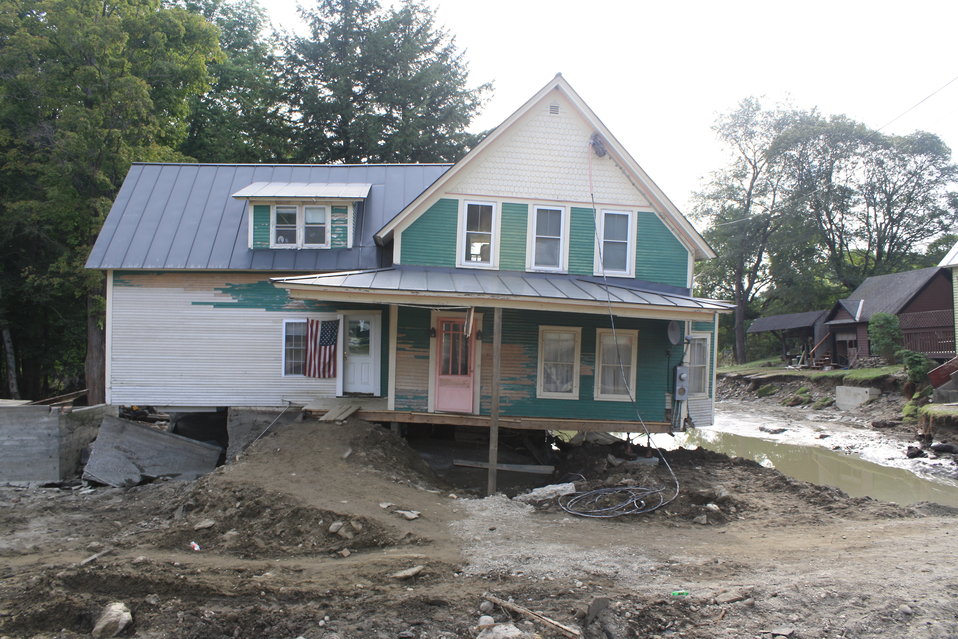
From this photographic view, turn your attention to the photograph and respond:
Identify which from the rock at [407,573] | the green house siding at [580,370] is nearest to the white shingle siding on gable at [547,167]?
the green house siding at [580,370]

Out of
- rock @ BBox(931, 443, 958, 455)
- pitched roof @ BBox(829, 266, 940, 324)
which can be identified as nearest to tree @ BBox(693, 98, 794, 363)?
pitched roof @ BBox(829, 266, 940, 324)

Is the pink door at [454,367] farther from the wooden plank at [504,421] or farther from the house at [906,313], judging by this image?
the house at [906,313]

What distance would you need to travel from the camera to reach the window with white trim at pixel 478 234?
45.5 ft

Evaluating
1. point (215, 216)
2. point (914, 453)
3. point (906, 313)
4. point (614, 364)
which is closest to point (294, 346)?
point (215, 216)

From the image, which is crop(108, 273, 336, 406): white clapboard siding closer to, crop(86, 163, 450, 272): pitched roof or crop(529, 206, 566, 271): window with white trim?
crop(86, 163, 450, 272): pitched roof

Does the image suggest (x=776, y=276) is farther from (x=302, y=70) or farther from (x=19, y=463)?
(x=19, y=463)

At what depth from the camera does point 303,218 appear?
14805 mm

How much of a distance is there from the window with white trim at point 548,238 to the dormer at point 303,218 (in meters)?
4.17

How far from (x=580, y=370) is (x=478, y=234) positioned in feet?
12.4

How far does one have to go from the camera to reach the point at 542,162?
14.0 m

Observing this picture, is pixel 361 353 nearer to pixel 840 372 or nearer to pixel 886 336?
pixel 886 336

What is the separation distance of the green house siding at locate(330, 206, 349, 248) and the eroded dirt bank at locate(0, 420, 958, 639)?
4.74m

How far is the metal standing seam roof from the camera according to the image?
37.4ft

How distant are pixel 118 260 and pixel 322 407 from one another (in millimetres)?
5709
